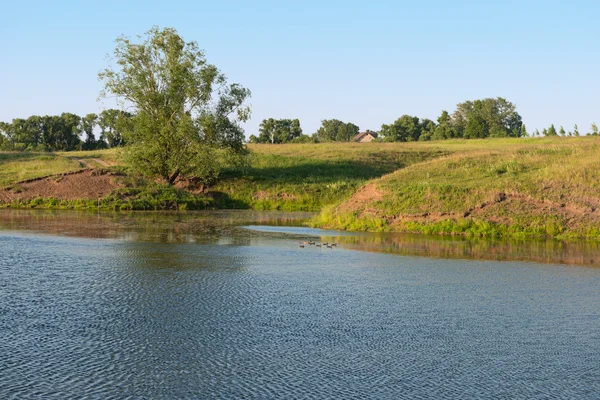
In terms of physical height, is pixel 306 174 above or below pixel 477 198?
above

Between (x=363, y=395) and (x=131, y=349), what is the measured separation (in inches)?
146

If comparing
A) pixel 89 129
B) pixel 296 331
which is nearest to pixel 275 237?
pixel 296 331

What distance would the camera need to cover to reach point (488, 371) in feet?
29.8

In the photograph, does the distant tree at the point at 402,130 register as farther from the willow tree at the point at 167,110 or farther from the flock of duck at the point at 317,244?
the flock of duck at the point at 317,244

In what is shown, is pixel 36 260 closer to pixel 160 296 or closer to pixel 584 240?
pixel 160 296

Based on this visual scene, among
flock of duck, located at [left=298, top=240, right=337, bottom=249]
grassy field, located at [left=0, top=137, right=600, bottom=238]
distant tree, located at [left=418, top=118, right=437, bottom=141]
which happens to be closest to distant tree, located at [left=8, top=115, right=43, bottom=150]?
distant tree, located at [left=418, top=118, right=437, bottom=141]

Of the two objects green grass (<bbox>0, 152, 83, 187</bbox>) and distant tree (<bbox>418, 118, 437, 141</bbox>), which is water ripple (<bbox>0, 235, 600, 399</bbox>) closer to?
green grass (<bbox>0, 152, 83, 187</bbox>)

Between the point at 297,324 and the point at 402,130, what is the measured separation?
14632 cm

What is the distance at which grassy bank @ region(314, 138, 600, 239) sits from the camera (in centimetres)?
2859

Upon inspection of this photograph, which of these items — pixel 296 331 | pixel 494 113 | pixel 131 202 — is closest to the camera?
pixel 296 331

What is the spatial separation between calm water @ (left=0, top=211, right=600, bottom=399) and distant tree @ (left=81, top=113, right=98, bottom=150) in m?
116

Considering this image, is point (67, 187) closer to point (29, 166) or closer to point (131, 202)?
point (131, 202)

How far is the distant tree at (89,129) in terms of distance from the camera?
5226 inches

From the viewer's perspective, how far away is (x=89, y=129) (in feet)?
441
